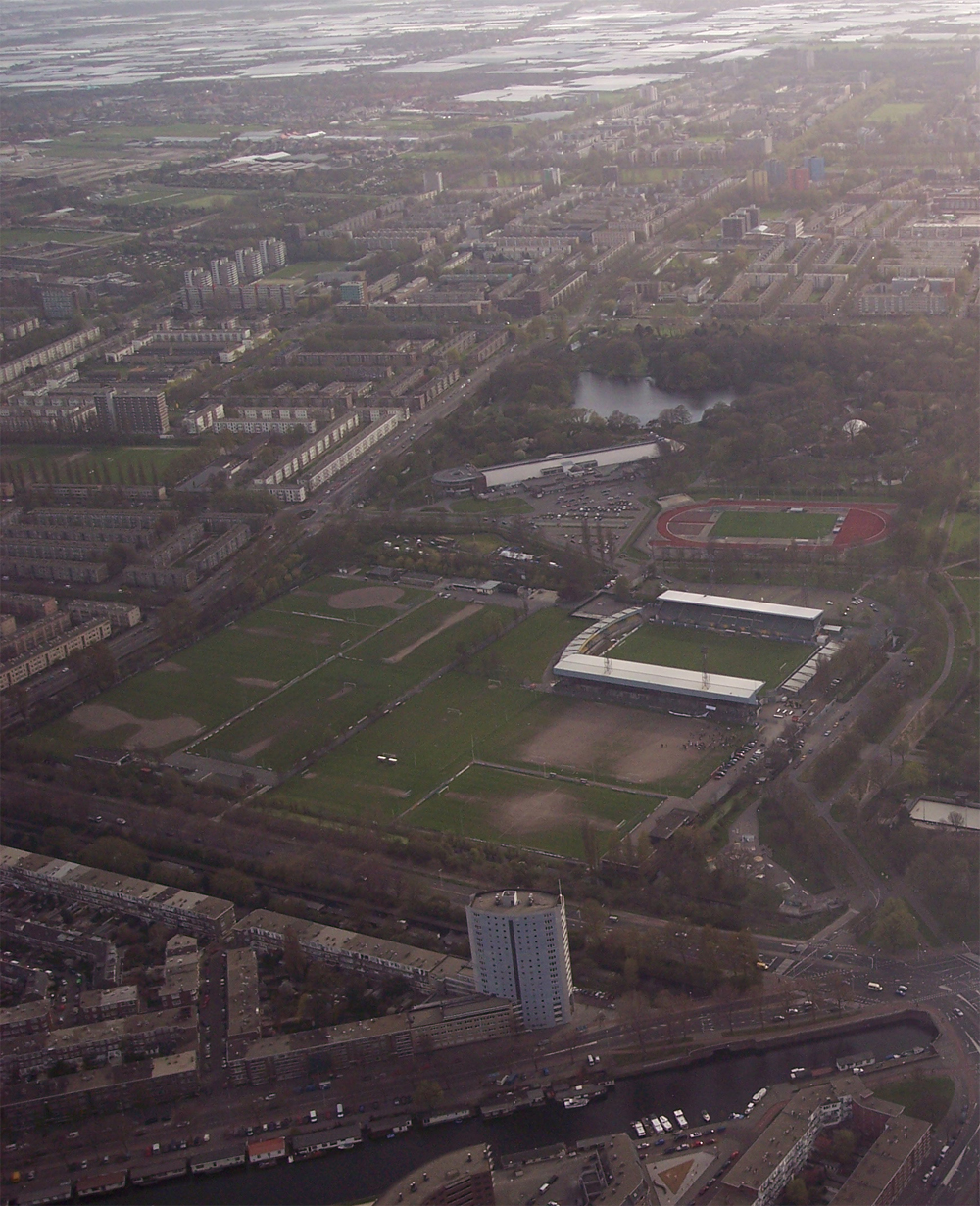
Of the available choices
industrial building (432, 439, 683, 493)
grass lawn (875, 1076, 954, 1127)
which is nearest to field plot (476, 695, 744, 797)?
grass lawn (875, 1076, 954, 1127)

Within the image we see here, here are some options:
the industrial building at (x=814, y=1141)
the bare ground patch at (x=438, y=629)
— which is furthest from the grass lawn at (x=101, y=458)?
the industrial building at (x=814, y=1141)

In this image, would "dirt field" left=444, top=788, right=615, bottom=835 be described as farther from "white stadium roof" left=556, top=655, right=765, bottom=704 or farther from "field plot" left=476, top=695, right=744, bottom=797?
"white stadium roof" left=556, top=655, right=765, bottom=704

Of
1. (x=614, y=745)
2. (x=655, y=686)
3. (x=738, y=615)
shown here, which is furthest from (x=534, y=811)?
(x=738, y=615)

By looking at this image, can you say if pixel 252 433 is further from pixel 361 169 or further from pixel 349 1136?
pixel 361 169

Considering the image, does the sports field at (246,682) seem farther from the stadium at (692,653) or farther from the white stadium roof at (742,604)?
the white stadium roof at (742,604)

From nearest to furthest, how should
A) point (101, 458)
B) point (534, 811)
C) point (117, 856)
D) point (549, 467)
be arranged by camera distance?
point (117, 856), point (534, 811), point (549, 467), point (101, 458)

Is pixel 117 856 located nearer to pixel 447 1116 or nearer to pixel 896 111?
pixel 447 1116

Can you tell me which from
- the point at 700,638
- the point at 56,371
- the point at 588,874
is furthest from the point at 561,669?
the point at 56,371
